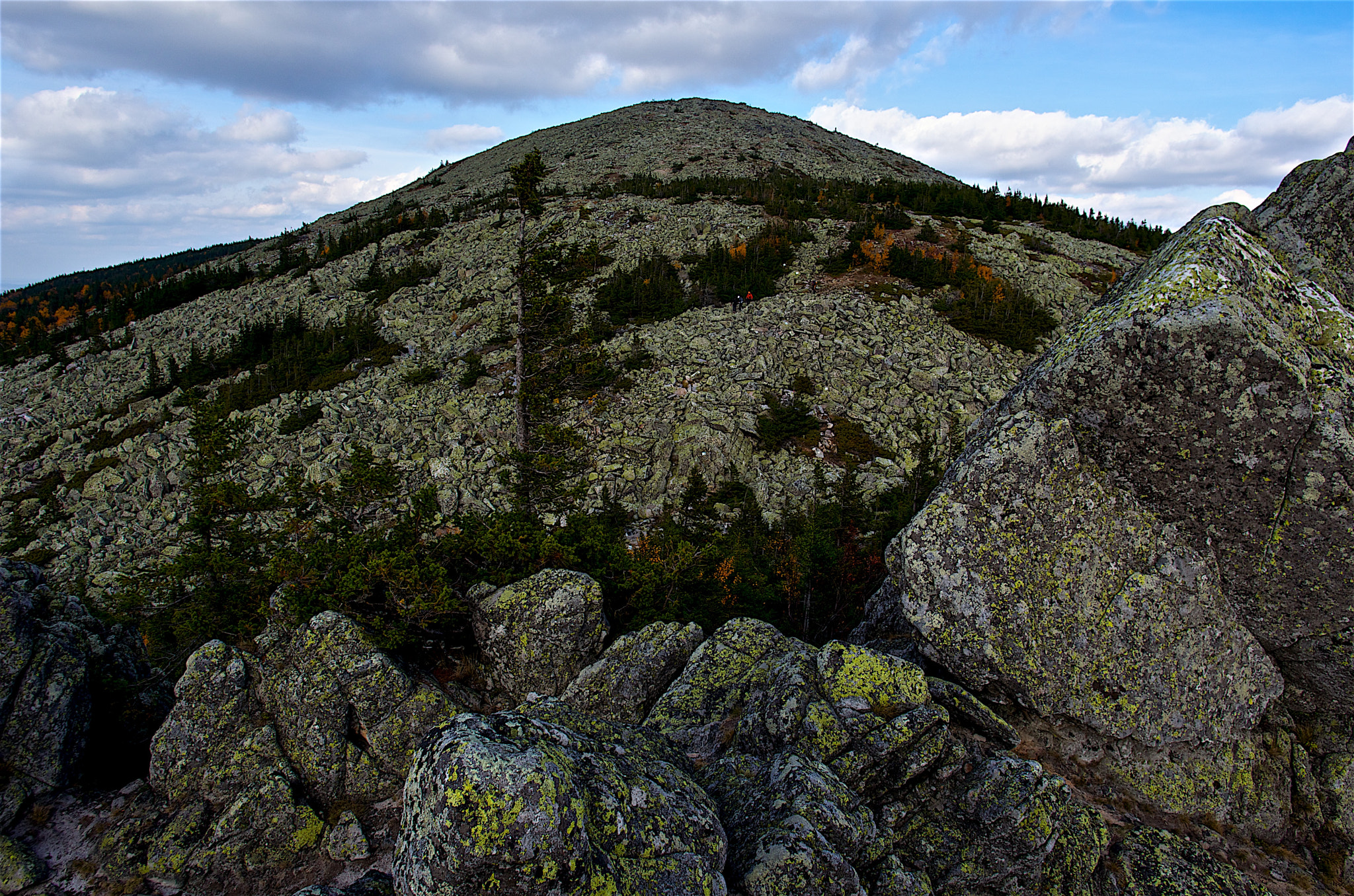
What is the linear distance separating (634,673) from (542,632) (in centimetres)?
199

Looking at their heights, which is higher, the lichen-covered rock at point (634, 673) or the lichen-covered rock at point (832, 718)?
the lichen-covered rock at point (832, 718)

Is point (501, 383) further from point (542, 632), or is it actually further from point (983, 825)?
point (983, 825)

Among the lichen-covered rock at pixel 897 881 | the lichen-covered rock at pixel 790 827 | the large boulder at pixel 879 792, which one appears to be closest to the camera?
the lichen-covered rock at pixel 790 827

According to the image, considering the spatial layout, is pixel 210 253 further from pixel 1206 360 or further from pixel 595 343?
pixel 1206 360

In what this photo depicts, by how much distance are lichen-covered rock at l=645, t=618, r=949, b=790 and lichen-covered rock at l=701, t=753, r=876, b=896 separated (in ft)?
1.31

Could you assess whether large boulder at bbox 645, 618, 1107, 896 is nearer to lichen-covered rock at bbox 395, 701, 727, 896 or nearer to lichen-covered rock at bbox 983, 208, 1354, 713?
lichen-covered rock at bbox 395, 701, 727, 896

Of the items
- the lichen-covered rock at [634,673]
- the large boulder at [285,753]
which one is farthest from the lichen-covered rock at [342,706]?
the lichen-covered rock at [634,673]

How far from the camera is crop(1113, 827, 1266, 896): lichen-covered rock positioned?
20.1 feet

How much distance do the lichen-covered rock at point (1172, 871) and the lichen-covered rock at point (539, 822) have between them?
468 centimetres

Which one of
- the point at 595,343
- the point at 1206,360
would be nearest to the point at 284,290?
the point at 595,343

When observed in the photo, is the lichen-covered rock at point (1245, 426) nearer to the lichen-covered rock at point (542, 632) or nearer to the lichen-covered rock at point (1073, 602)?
the lichen-covered rock at point (1073, 602)

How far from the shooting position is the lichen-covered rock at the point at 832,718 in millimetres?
6598

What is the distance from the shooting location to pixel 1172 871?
6258 mm

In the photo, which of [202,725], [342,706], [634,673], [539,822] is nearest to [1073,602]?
[634,673]
